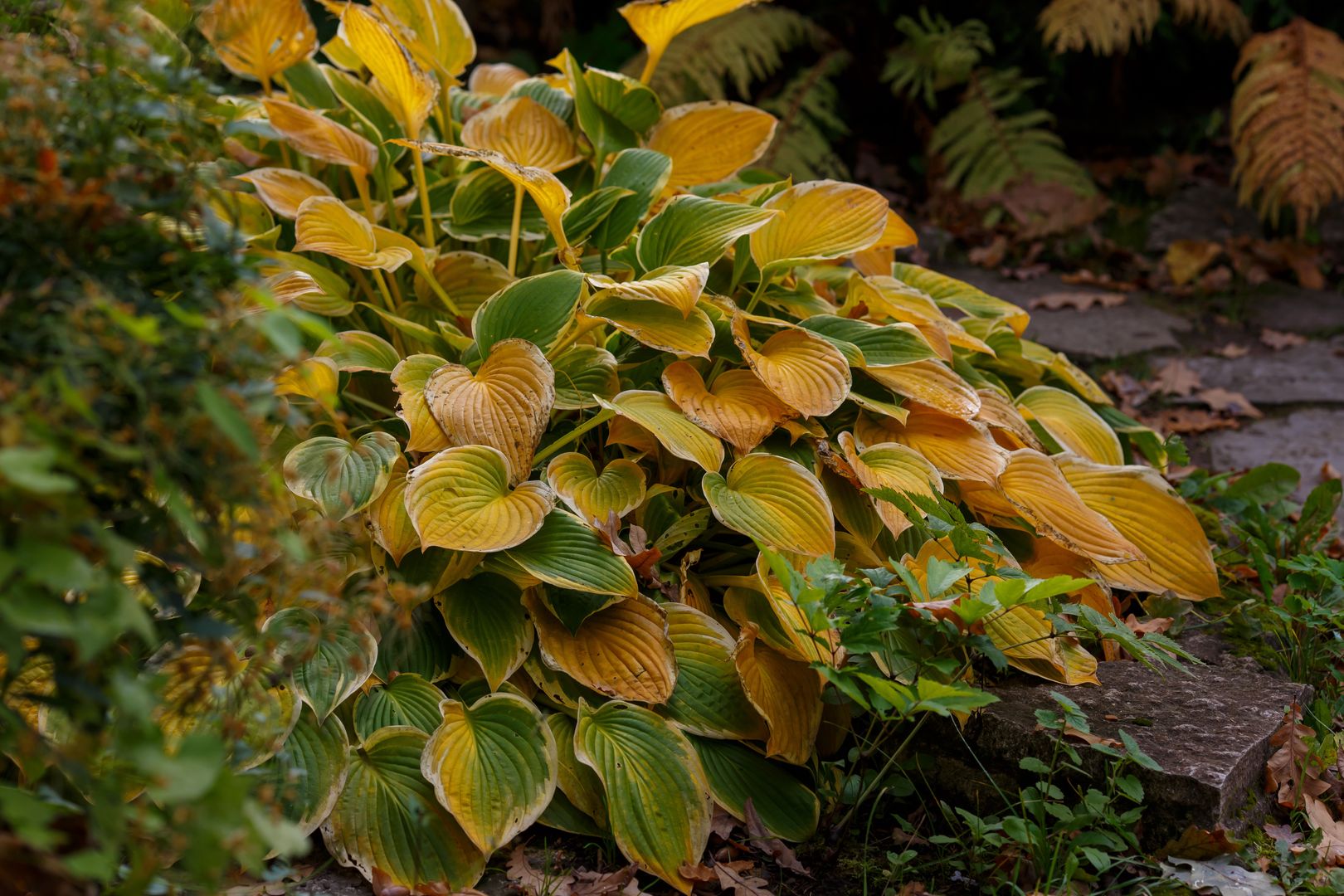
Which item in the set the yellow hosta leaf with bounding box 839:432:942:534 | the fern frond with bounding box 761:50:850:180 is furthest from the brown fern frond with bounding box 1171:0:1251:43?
the yellow hosta leaf with bounding box 839:432:942:534

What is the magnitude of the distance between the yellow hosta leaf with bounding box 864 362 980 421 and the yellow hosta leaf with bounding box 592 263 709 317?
1.40 feet

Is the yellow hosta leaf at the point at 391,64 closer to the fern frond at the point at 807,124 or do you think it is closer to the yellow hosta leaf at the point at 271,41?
Result: the yellow hosta leaf at the point at 271,41

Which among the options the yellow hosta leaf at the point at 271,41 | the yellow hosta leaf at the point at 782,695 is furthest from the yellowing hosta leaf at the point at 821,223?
the yellow hosta leaf at the point at 271,41

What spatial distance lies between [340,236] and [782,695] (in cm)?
118

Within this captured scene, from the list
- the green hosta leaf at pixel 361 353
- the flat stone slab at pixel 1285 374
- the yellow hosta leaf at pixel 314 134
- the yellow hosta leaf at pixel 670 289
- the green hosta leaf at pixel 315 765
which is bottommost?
the green hosta leaf at pixel 315 765

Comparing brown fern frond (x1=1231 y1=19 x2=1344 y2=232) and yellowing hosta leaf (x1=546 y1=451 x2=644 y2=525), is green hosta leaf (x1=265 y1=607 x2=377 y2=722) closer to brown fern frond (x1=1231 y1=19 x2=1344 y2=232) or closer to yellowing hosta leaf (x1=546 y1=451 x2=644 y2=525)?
yellowing hosta leaf (x1=546 y1=451 x2=644 y2=525)

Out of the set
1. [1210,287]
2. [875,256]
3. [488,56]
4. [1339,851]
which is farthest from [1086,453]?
[488,56]

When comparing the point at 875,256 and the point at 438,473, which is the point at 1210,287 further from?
the point at 438,473

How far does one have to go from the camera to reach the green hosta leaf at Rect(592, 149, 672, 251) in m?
2.31

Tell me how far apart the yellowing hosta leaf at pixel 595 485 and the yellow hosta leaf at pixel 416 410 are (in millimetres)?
194

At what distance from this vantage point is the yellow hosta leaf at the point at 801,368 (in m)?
1.98

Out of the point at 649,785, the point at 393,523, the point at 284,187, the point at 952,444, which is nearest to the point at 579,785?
the point at 649,785

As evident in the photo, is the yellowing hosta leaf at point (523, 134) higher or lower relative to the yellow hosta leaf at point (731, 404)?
higher

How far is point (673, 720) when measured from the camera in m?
1.80
